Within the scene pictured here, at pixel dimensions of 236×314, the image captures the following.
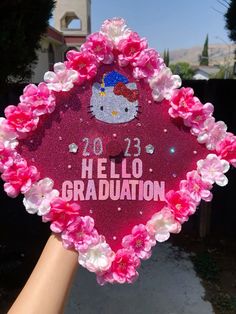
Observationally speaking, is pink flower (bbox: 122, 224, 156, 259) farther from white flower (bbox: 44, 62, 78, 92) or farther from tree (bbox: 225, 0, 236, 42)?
tree (bbox: 225, 0, 236, 42)

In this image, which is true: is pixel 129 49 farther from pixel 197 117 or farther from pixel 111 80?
pixel 197 117

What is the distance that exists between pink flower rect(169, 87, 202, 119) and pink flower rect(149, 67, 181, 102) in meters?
0.03

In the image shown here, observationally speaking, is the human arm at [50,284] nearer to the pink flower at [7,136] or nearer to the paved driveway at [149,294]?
the pink flower at [7,136]

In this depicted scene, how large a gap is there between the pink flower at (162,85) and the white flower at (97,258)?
635 millimetres

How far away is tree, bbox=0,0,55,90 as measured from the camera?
2809mm

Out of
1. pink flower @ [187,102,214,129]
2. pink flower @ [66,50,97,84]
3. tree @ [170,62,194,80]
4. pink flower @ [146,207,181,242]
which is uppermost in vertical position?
pink flower @ [66,50,97,84]

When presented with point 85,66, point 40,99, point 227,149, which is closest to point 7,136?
point 40,99

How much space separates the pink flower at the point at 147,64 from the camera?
1.58m

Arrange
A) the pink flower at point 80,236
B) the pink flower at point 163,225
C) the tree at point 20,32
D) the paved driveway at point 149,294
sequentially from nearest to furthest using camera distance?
the pink flower at point 80,236 < the pink flower at point 163,225 < the tree at point 20,32 < the paved driveway at point 149,294

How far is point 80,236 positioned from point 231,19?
3.30 metres

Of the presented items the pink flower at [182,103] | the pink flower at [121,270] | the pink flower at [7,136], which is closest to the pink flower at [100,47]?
the pink flower at [182,103]

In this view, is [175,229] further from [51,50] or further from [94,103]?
[51,50]

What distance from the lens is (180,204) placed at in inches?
61.0

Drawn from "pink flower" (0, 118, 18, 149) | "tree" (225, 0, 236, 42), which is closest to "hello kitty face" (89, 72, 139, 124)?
"pink flower" (0, 118, 18, 149)
